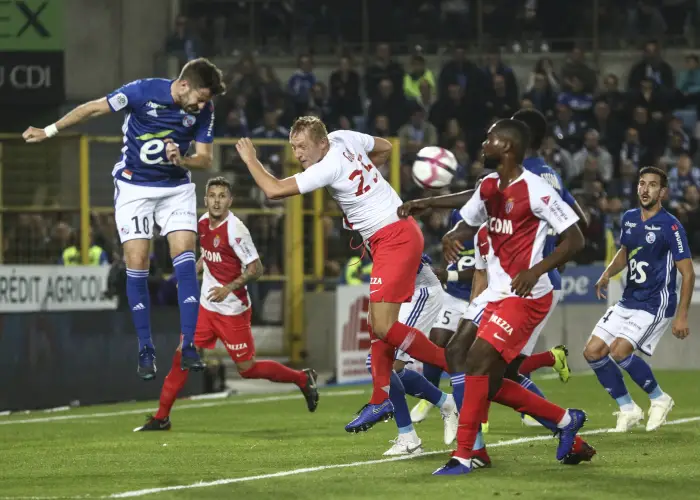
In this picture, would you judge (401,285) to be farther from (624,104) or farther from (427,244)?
(624,104)

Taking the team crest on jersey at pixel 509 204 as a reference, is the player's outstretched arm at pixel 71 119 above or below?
above

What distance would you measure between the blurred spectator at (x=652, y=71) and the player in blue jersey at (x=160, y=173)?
16.0 meters

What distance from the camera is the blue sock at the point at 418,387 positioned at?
1011 cm

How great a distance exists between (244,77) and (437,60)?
3678 mm

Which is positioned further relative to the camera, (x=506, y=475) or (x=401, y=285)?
(x=401, y=285)

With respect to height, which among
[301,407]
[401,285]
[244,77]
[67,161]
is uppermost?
[244,77]

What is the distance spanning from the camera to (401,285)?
965cm

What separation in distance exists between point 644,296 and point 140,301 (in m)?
4.08

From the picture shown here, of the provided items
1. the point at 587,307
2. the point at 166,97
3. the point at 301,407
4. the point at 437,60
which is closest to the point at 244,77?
the point at 437,60

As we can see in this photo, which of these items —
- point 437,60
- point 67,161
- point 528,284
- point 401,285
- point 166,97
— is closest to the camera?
point 528,284

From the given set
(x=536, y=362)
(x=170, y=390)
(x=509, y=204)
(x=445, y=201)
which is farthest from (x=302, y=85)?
(x=509, y=204)

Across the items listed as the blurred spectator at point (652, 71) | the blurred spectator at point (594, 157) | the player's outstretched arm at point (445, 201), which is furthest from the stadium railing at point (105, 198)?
the player's outstretched arm at point (445, 201)

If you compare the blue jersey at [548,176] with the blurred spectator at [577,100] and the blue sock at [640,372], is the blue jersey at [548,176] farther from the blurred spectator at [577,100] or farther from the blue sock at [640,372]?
the blurred spectator at [577,100]

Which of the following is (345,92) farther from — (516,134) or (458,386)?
(516,134)
